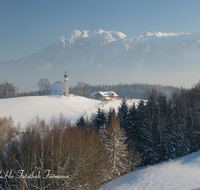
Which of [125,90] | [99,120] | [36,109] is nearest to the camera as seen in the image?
[99,120]

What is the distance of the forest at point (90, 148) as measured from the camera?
563 inches

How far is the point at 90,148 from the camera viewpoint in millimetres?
18141

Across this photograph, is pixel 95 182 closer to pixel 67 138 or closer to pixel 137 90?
pixel 67 138

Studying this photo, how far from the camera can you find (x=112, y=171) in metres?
22.0

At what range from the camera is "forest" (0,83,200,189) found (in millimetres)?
14289

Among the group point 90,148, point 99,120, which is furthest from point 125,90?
point 90,148

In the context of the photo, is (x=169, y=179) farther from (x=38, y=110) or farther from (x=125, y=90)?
(x=125, y=90)

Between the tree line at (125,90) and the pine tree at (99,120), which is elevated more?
the tree line at (125,90)

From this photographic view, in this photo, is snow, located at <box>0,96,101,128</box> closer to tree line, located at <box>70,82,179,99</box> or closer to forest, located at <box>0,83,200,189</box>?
forest, located at <box>0,83,200,189</box>

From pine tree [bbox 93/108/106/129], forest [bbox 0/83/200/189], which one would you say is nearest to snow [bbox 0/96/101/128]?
pine tree [bbox 93/108/106/129]

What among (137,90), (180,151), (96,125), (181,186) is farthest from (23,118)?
(137,90)

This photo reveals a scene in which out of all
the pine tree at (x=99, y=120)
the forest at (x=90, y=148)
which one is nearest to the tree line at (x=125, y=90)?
the pine tree at (x=99, y=120)

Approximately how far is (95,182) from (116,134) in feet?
24.1

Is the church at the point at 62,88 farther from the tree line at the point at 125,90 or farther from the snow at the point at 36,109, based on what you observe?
the tree line at the point at 125,90
